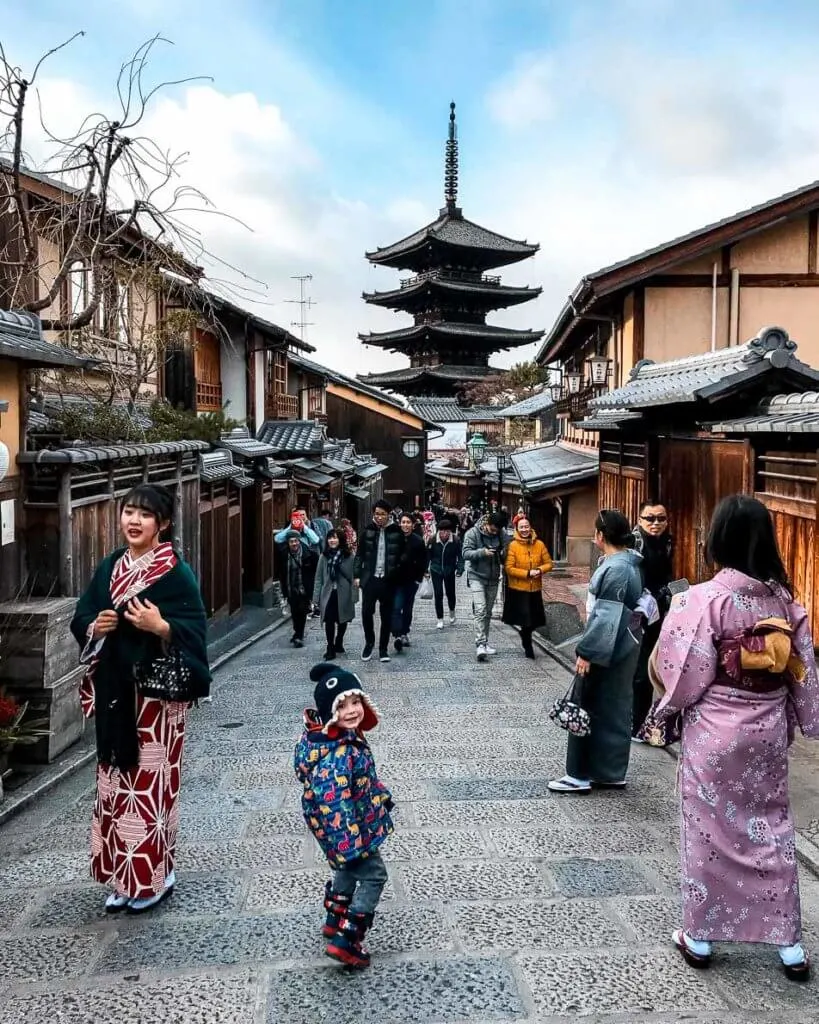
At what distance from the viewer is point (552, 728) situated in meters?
7.26

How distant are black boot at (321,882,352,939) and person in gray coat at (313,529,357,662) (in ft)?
22.4

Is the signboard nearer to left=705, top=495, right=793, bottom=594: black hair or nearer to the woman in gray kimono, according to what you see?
the woman in gray kimono

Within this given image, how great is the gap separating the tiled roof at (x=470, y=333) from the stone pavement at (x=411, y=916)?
145 feet

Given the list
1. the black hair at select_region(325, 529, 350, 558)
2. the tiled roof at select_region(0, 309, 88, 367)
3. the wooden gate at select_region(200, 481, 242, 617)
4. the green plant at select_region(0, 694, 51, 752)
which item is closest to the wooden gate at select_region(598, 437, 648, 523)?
the black hair at select_region(325, 529, 350, 558)

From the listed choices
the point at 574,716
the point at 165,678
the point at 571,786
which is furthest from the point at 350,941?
the point at 571,786

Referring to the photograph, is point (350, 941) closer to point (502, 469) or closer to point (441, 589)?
point (441, 589)

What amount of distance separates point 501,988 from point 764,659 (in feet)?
5.19

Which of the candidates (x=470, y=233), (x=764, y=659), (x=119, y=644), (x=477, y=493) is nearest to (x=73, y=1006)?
(x=119, y=644)

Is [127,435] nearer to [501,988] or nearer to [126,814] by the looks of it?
[126,814]

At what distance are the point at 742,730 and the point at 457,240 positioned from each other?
155ft

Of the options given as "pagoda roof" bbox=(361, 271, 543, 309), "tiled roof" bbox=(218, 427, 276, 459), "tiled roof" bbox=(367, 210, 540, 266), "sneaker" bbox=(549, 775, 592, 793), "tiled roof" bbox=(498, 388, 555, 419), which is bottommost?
"sneaker" bbox=(549, 775, 592, 793)

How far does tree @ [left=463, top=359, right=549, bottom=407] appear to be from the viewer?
4494 cm

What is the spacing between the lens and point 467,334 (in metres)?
49.2

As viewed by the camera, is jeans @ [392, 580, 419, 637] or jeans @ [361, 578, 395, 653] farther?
jeans @ [392, 580, 419, 637]
